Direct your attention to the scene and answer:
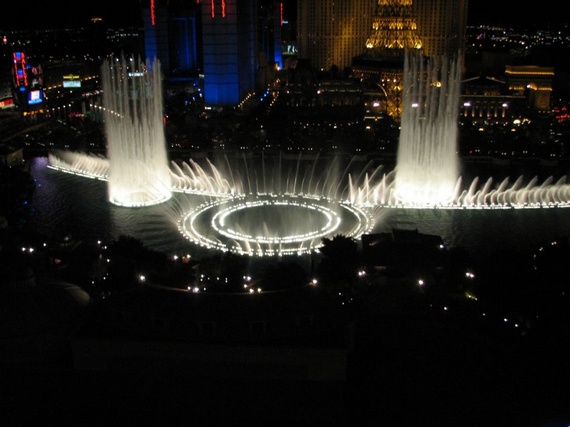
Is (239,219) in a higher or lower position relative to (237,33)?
lower

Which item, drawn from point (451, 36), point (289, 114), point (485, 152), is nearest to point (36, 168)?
point (289, 114)

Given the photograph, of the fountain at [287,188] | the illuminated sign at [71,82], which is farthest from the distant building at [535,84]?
the illuminated sign at [71,82]

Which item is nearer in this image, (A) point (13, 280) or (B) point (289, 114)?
(A) point (13, 280)

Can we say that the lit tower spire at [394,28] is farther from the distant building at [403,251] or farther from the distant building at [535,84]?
the distant building at [403,251]

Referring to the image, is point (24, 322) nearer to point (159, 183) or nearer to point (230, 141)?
point (159, 183)

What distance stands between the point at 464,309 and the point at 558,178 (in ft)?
59.2

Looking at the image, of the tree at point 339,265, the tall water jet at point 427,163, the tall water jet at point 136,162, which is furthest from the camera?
the tall water jet at point 427,163

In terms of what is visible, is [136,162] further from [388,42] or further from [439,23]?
[439,23]

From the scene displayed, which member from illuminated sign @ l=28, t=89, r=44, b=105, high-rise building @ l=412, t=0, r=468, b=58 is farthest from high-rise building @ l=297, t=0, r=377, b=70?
illuminated sign @ l=28, t=89, r=44, b=105

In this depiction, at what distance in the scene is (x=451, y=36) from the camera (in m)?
68.3

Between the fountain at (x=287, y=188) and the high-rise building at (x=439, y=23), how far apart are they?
3671 cm

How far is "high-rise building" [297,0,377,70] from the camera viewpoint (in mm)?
70750

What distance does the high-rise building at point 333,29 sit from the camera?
70750 mm

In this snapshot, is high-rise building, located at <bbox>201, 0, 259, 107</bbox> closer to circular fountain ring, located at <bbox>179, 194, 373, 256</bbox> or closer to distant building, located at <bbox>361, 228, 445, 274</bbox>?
circular fountain ring, located at <bbox>179, 194, 373, 256</bbox>
